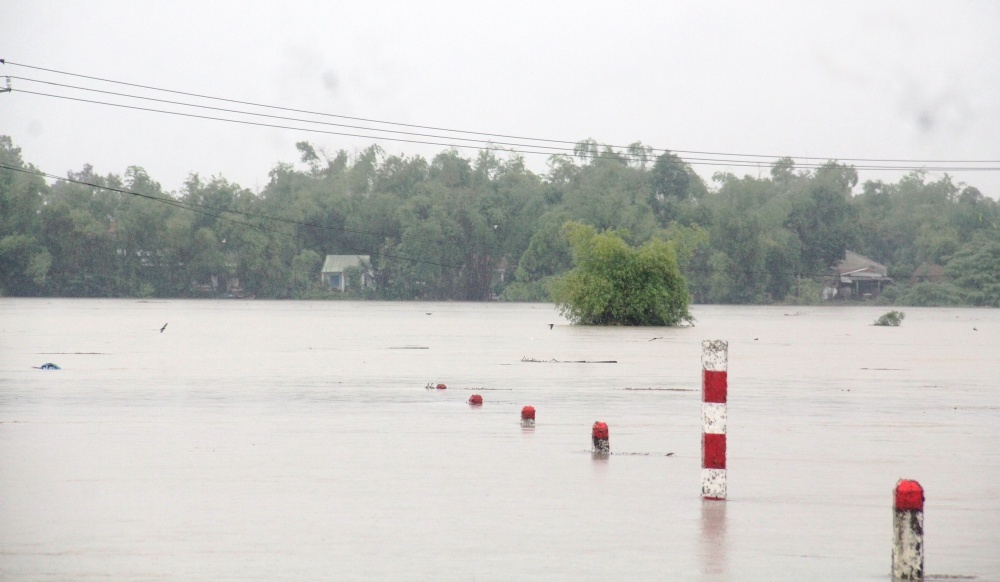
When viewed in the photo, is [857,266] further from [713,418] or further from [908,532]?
[908,532]

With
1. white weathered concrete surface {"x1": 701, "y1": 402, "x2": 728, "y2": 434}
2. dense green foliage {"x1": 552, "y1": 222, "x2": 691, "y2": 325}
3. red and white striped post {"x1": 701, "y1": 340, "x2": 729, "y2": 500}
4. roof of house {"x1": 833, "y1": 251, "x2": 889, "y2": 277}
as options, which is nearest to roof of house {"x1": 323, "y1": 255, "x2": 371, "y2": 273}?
roof of house {"x1": 833, "y1": 251, "x2": 889, "y2": 277}

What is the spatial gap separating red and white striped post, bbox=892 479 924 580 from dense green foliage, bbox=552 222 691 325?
57236mm

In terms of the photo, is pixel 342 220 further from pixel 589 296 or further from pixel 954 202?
pixel 589 296

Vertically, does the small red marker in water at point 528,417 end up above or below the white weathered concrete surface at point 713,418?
below

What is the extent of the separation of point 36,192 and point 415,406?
13310 centimetres

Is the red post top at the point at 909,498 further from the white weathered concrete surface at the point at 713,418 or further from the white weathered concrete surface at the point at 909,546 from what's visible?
the white weathered concrete surface at the point at 713,418

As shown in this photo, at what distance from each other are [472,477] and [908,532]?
181 inches

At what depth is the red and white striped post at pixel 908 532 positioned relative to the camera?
24.9ft

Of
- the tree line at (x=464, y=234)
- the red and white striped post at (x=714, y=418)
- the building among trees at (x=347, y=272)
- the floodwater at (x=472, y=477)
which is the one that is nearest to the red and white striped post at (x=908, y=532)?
the floodwater at (x=472, y=477)

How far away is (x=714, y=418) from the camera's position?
1032cm

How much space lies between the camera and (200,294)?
150 metres

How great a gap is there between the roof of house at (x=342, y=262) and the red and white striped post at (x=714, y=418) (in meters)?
143

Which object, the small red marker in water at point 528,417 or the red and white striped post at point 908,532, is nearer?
the red and white striped post at point 908,532

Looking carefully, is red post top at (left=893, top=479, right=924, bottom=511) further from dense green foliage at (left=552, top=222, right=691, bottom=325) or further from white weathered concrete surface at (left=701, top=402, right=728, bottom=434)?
dense green foliage at (left=552, top=222, right=691, bottom=325)
